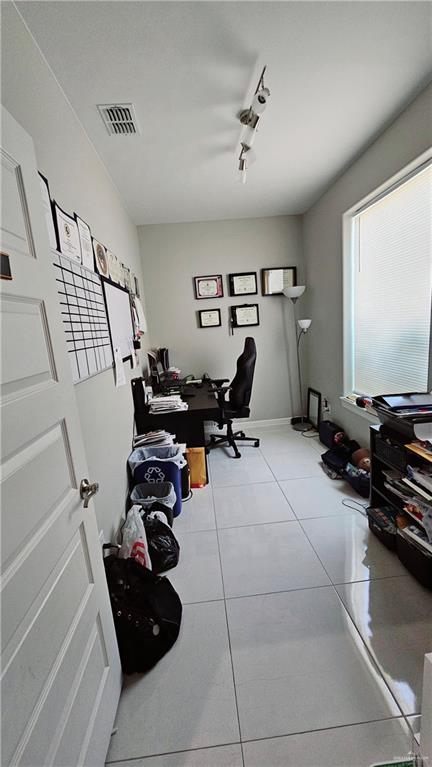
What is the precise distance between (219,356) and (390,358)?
6.59 ft

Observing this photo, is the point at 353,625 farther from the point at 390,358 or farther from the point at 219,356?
the point at 219,356

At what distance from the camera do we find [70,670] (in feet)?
2.58

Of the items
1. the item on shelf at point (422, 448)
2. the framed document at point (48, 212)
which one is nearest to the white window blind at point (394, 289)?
the item on shelf at point (422, 448)

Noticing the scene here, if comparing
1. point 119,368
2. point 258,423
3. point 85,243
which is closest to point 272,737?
point 119,368

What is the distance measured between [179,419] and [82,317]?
1.27 meters

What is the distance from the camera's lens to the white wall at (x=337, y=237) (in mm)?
1788

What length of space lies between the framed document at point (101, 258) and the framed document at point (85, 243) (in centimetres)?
10

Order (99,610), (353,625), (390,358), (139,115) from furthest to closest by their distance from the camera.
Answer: (390,358) → (139,115) → (353,625) → (99,610)

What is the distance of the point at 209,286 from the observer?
143 inches

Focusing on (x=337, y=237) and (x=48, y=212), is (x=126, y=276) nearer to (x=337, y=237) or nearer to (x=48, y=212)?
(x=48, y=212)

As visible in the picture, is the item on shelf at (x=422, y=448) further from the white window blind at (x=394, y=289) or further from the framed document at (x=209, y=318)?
the framed document at (x=209, y=318)

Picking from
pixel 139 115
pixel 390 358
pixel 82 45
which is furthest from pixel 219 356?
pixel 82 45

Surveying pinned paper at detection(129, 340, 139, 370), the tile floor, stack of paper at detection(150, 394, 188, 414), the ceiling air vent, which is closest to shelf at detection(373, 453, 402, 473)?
the tile floor

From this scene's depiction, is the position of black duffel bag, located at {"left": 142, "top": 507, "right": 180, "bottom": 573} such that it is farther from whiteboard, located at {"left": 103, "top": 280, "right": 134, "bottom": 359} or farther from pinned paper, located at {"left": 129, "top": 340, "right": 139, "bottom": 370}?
pinned paper, located at {"left": 129, "top": 340, "right": 139, "bottom": 370}
